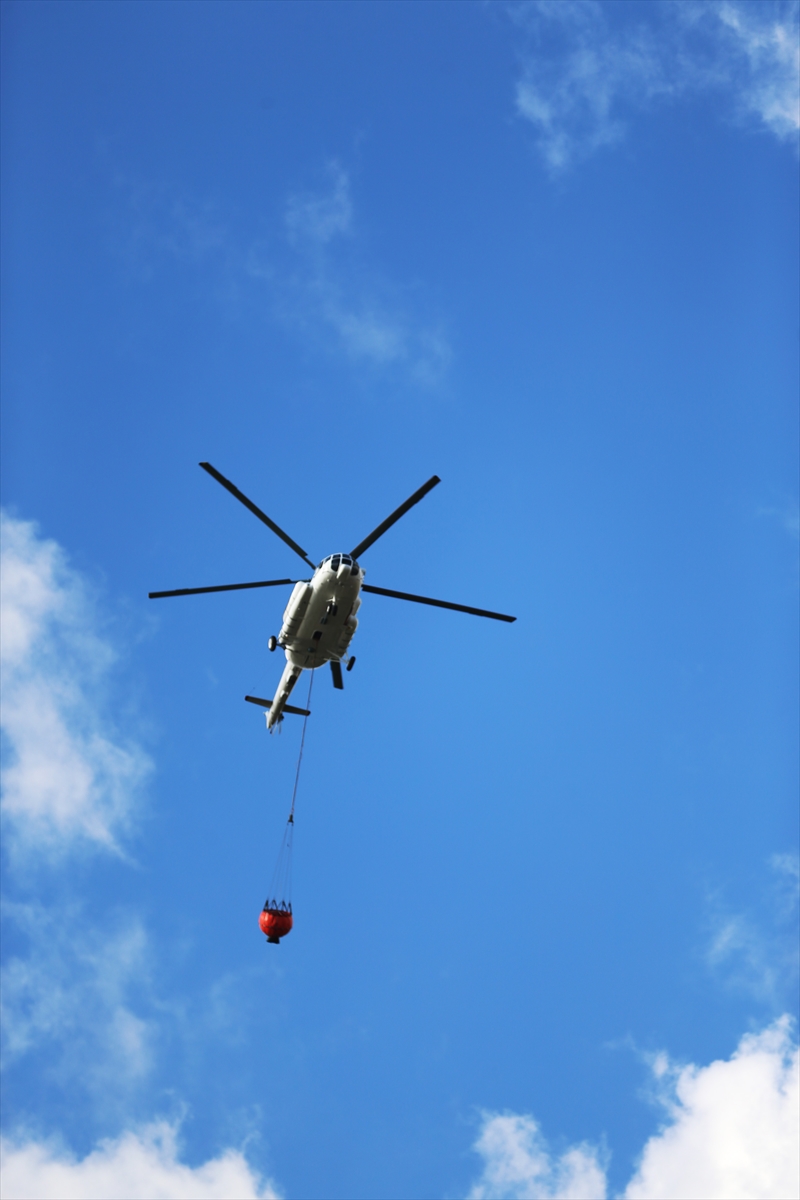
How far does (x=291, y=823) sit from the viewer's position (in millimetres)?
41531

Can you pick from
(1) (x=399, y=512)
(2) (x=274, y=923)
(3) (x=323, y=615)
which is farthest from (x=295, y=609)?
(2) (x=274, y=923)

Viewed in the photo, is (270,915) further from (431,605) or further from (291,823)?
(431,605)

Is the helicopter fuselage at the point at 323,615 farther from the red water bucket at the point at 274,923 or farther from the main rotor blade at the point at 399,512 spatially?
the red water bucket at the point at 274,923

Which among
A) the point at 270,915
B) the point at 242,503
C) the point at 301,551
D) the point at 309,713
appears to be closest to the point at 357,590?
the point at 301,551

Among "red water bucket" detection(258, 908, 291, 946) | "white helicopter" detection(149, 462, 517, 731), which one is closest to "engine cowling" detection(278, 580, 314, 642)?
"white helicopter" detection(149, 462, 517, 731)

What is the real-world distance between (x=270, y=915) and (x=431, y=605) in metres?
11.6

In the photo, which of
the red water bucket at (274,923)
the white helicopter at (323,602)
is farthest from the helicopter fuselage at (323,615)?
the red water bucket at (274,923)

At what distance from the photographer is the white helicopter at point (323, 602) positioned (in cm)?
3475

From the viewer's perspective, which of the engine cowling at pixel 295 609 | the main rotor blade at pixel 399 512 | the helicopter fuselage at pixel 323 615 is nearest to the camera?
the main rotor blade at pixel 399 512

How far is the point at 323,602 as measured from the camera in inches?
1412

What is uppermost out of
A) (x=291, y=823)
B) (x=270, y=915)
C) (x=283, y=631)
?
(x=283, y=631)

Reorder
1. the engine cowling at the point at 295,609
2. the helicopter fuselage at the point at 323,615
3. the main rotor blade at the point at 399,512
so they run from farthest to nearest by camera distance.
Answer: the engine cowling at the point at 295,609
the helicopter fuselage at the point at 323,615
the main rotor blade at the point at 399,512

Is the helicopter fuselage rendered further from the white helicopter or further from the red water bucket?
the red water bucket

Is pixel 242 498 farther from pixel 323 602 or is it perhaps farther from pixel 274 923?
pixel 274 923
